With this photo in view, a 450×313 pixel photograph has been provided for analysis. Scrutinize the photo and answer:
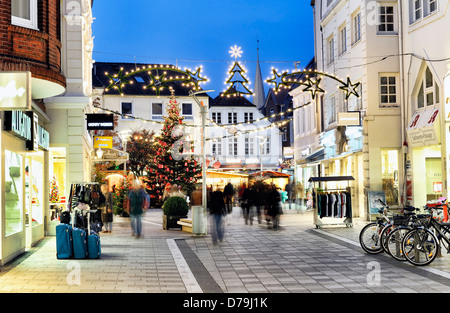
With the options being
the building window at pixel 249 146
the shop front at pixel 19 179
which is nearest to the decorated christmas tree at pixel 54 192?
the shop front at pixel 19 179

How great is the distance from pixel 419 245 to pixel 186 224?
1018 cm

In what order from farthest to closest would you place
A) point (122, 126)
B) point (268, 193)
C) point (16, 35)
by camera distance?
point (122, 126) < point (268, 193) < point (16, 35)

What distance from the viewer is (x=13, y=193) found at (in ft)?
46.6

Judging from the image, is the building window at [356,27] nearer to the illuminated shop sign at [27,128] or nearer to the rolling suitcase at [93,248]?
the illuminated shop sign at [27,128]

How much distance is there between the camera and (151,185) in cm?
4319

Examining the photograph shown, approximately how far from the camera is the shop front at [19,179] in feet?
42.8

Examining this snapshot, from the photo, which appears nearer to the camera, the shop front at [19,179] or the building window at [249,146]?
the shop front at [19,179]

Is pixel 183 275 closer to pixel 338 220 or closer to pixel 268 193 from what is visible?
pixel 268 193

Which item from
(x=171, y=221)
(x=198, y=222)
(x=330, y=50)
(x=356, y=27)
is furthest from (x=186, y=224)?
(x=330, y=50)

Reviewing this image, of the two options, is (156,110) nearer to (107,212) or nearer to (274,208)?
(107,212)

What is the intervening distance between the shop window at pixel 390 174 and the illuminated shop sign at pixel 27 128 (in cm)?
1416

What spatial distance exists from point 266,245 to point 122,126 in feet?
163
